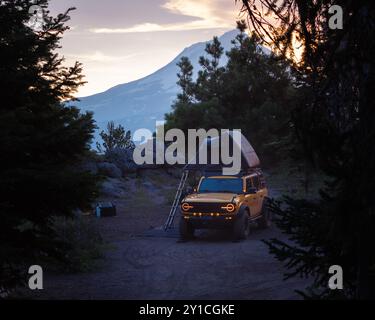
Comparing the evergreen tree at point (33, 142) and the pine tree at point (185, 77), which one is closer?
the evergreen tree at point (33, 142)

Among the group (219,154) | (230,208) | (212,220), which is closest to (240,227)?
(230,208)

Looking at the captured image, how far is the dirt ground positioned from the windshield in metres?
1.57

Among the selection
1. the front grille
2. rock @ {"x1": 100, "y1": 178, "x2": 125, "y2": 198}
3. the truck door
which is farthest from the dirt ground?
rock @ {"x1": 100, "y1": 178, "x2": 125, "y2": 198}

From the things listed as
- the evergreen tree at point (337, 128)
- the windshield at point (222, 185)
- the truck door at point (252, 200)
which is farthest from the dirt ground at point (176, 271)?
the evergreen tree at point (337, 128)

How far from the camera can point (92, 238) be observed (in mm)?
16031

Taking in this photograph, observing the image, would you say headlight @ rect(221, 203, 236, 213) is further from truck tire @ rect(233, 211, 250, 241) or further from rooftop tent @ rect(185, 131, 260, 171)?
rooftop tent @ rect(185, 131, 260, 171)

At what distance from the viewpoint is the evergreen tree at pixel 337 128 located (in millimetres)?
4102

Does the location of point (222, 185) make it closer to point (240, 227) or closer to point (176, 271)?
point (240, 227)

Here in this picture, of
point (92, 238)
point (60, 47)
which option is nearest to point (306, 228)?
point (60, 47)

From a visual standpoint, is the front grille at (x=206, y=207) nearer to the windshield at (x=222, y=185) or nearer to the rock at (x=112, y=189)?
the windshield at (x=222, y=185)

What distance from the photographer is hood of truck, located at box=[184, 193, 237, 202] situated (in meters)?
16.2

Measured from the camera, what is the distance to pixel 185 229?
16609mm

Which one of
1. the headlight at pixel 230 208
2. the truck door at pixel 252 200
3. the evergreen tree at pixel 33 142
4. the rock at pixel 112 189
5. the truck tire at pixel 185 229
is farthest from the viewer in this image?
the rock at pixel 112 189
